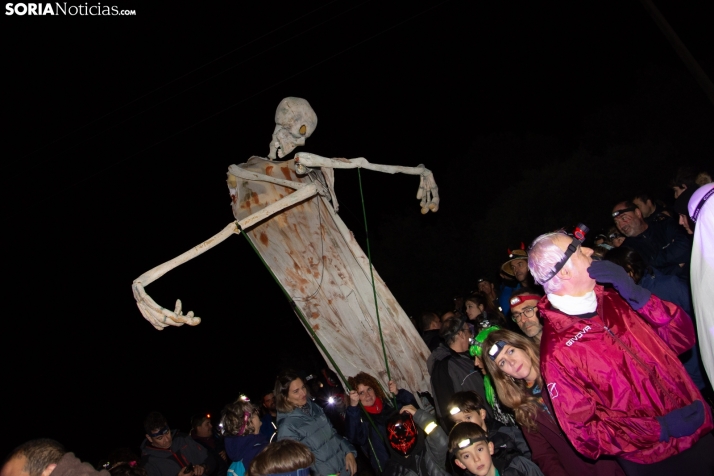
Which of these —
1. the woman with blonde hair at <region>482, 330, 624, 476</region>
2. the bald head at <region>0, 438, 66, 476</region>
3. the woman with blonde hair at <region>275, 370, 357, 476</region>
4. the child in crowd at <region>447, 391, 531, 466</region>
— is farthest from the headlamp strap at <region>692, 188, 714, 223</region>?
the bald head at <region>0, 438, 66, 476</region>

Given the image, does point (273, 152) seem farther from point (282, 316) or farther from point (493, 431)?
point (282, 316)

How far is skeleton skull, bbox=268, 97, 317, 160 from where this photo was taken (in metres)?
4.57

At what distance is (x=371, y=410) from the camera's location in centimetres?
457

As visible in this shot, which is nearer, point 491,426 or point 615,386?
point 615,386

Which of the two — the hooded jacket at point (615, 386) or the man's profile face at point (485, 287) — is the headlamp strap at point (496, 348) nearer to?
the hooded jacket at point (615, 386)

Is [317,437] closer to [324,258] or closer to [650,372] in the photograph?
[324,258]

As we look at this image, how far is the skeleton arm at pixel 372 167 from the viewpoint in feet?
13.6

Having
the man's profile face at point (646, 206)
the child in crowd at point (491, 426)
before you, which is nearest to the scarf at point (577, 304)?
the child in crowd at point (491, 426)

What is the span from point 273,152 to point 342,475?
3.13m

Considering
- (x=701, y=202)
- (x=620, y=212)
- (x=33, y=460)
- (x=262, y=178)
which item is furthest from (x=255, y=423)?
(x=620, y=212)

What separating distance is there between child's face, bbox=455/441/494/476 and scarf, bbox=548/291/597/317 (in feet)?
3.34

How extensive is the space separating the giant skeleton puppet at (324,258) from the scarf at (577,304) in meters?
2.05

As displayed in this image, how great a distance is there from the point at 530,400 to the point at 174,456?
14.3 ft

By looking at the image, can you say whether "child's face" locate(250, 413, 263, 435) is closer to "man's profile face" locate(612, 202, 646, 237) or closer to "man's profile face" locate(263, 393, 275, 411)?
"man's profile face" locate(263, 393, 275, 411)
